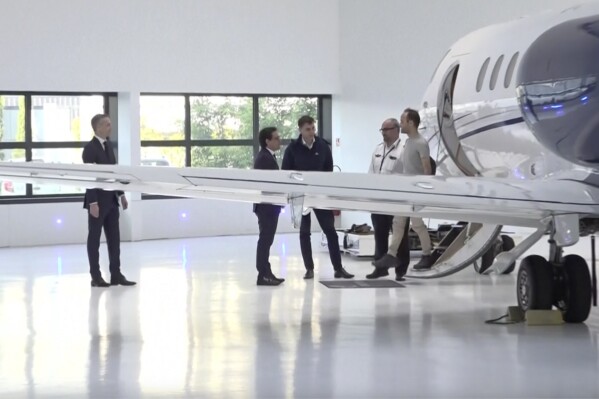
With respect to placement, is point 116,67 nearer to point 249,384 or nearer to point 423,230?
point 423,230

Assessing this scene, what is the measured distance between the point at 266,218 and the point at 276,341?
3.43 metres

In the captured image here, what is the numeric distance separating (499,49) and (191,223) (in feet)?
28.5

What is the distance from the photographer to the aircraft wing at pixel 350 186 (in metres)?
7.19

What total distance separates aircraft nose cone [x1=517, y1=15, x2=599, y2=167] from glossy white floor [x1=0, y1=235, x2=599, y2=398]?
4.83 ft

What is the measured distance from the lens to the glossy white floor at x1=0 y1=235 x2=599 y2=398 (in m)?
6.02

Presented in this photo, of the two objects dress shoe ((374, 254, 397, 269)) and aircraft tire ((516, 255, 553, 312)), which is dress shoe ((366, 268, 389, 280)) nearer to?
dress shoe ((374, 254, 397, 269))

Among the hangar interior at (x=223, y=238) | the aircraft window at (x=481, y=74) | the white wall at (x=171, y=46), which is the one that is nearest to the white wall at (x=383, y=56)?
the hangar interior at (x=223, y=238)

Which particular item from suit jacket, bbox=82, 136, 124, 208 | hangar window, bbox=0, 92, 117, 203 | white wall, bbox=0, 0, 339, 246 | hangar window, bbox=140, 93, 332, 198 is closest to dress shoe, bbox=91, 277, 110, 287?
suit jacket, bbox=82, 136, 124, 208

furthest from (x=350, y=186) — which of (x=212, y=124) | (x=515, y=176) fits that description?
(x=212, y=124)

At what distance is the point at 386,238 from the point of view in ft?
37.1

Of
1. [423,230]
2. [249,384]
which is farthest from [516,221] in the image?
[249,384]

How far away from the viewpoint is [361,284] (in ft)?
35.6

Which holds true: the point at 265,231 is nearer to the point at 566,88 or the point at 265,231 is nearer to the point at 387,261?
the point at 387,261

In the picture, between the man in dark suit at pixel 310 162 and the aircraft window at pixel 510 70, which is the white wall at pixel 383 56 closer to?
the man in dark suit at pixel 310 162
